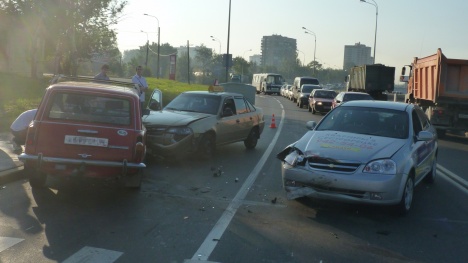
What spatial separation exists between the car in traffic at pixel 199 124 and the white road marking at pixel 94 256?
441cm

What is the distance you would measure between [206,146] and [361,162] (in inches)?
198

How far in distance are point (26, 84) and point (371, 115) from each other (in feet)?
76.2

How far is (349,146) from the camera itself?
24.2 feet

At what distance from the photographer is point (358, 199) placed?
693 centimetres

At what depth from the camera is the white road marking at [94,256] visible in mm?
5094

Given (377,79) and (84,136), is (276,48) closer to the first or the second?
(377,79)

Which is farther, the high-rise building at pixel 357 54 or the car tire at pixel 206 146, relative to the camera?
the high-rise building at pixel 357 54

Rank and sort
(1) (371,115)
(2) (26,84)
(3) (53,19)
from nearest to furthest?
(1) (371,115), (3) (53,19), (2) (26,84)

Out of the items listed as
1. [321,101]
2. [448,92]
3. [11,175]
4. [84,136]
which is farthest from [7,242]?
[321,101]

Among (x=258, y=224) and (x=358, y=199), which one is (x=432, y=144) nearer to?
(x=358, y=199)

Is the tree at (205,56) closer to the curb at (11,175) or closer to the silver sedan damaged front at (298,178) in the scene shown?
the curb at (11,175)

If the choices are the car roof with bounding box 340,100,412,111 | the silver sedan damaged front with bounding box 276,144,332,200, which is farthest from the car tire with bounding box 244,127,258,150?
the silver sedan damaged front with bounding box 276,144,332,200

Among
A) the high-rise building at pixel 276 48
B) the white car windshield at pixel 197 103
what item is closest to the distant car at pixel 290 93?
the white car windshield at pixel 197 103

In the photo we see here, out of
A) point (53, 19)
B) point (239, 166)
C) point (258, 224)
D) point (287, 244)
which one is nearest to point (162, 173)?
point (239, 166)
